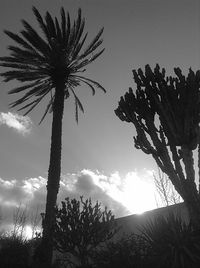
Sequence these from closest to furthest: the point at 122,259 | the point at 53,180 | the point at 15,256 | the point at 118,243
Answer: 1. the point at 122,259
2. the point at 118,243
3. the point at 53,180
4. the point at 15,256

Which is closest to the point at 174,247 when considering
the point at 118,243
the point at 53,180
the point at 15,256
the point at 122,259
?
the point at 122,259

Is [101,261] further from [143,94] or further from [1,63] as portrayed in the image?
[1,63]

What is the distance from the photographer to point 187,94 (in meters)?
10.6

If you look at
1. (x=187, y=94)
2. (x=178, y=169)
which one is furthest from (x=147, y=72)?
(x=178, y=169)

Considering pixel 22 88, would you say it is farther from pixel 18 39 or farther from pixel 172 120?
pixel 172 120

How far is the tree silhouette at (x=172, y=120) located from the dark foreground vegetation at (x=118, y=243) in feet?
2.94

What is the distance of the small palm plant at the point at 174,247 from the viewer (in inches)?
316

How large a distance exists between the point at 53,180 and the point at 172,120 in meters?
6.08

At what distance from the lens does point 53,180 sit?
531 inches

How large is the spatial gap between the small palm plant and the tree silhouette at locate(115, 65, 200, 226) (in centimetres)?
64

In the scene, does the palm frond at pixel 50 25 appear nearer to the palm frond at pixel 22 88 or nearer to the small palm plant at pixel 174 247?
the palm frond at pixel 22 88

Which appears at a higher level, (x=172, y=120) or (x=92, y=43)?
(x=92, y=43)

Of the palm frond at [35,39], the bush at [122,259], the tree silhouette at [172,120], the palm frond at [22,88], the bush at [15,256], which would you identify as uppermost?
the palm frond at [35,39]

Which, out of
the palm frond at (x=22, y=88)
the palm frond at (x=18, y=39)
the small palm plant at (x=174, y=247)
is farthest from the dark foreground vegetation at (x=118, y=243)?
the palm frond at (x=18, y=39)
